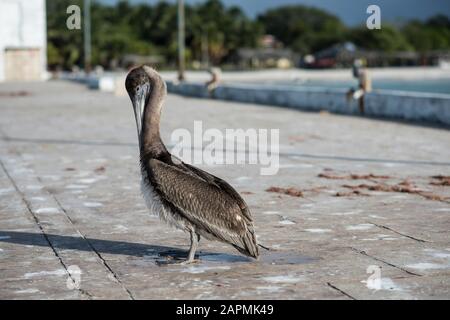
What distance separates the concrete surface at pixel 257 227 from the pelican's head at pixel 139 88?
119 cm

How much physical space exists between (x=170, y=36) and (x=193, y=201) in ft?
399

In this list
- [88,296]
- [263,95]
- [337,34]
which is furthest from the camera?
[337,34]

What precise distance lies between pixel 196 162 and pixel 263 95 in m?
16.3

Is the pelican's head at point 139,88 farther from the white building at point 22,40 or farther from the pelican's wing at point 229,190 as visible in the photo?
the white building at point 22,40

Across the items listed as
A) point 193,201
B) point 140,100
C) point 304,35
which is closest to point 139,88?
point 140,100

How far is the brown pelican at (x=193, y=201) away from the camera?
21.0 feet

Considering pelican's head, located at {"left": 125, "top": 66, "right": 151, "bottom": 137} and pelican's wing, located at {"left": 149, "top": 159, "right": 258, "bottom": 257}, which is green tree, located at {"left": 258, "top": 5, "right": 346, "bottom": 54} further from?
pelican's wing, located at {"left": 149, "top": 159, "right": 258, "bottom": 257}

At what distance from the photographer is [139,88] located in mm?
6895

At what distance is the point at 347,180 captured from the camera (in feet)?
36.7

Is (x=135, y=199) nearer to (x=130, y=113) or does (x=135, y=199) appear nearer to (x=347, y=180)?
(x=347, y=180)

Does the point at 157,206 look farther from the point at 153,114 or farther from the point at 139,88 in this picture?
the point at 139,88

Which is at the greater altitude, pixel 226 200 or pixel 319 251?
pixel 226 200

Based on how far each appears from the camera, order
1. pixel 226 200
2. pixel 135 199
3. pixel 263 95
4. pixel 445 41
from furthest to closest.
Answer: pixel 445 41
pixel 263 95
pixel 135 199
pixel 226 200

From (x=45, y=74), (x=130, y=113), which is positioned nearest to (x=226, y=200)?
(x=130, y=113)
